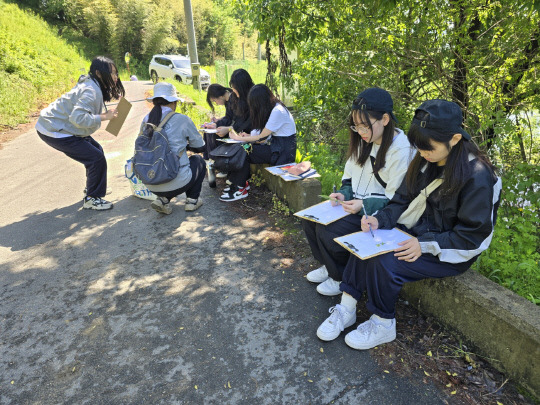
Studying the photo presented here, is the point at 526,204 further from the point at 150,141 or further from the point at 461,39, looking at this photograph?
the point at 150,141

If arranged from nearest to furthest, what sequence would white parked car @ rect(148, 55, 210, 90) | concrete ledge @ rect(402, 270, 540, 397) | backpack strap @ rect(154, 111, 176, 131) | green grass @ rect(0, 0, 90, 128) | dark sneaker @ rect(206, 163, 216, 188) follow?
concrete ledge @ rect(402, 270, 540, 397) → backpack strap @ rect(154, 111, 176, 131) → dark sneaker @ rect(206, 163, 216, 188) → green grass @ rect(0, 0, 90, 128) → white parked car @ rect(148, 55, 210, 90)

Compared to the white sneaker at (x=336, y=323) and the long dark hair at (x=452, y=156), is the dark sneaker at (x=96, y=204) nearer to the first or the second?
the white sneaker at (x=336, y=323)

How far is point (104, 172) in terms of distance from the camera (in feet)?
14.3

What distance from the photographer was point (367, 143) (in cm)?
261

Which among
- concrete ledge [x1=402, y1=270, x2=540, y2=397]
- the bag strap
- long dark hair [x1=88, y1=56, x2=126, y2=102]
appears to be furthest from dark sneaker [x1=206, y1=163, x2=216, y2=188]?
concrete ledge [x1=402, y1=270, x2=540, y2=397]

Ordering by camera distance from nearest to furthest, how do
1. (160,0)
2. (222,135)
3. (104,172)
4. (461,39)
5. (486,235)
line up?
(486,235) → (461,39) → (104,172) → (222,135) → (160,0)

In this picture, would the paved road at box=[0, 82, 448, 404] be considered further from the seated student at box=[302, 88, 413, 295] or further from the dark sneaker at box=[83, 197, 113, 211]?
the seated student at box=[302, 88, 413, 295]

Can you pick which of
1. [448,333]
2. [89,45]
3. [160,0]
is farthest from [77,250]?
[160,0]

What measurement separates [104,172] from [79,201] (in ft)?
2.14

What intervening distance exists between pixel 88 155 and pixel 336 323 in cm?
349

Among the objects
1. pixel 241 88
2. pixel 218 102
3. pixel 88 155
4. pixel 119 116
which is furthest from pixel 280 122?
pixel 88 155

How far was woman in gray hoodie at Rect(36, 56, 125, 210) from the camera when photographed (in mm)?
3943

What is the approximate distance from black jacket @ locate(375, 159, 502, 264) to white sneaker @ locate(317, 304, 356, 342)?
674 millimetres

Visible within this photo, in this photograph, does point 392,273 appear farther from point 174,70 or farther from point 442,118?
point 174,70
